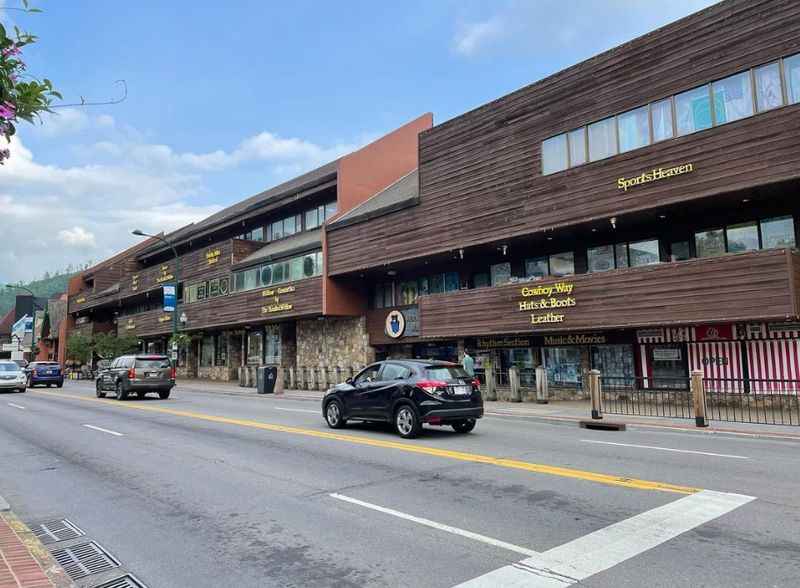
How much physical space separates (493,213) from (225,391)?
16.9 meters

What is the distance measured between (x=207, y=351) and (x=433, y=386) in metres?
37.7

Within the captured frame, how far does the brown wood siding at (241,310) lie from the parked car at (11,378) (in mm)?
11290

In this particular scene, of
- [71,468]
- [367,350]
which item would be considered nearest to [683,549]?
[71,468]

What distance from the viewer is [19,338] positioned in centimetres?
8625

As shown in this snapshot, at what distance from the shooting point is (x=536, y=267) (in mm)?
24250

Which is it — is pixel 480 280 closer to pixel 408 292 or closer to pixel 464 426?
pixel 408 292

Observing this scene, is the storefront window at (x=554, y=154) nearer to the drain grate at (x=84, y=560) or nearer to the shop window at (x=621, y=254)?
the shop window at (x=621, y=254)

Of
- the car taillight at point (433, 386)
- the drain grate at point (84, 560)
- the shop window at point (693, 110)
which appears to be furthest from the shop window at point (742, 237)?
the drain grate at point (84, 560)

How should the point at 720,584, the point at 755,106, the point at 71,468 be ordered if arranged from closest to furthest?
the point at 720,584 → the point at 71,468 → the point at 755,106

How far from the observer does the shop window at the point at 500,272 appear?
25.4 m

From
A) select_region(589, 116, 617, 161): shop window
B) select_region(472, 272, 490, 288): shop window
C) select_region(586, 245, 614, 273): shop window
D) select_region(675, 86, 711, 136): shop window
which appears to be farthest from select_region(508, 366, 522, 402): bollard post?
select_region(675, 86, 711, 136): shop window

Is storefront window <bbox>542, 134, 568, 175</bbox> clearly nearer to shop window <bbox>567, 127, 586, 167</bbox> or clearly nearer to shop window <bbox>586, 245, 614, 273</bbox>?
shop window <bbox>567, 127, 586, 167</bbox>

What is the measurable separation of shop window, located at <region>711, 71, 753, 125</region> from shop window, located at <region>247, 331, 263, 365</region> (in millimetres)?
30181

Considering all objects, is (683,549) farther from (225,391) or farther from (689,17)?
(225,391)
